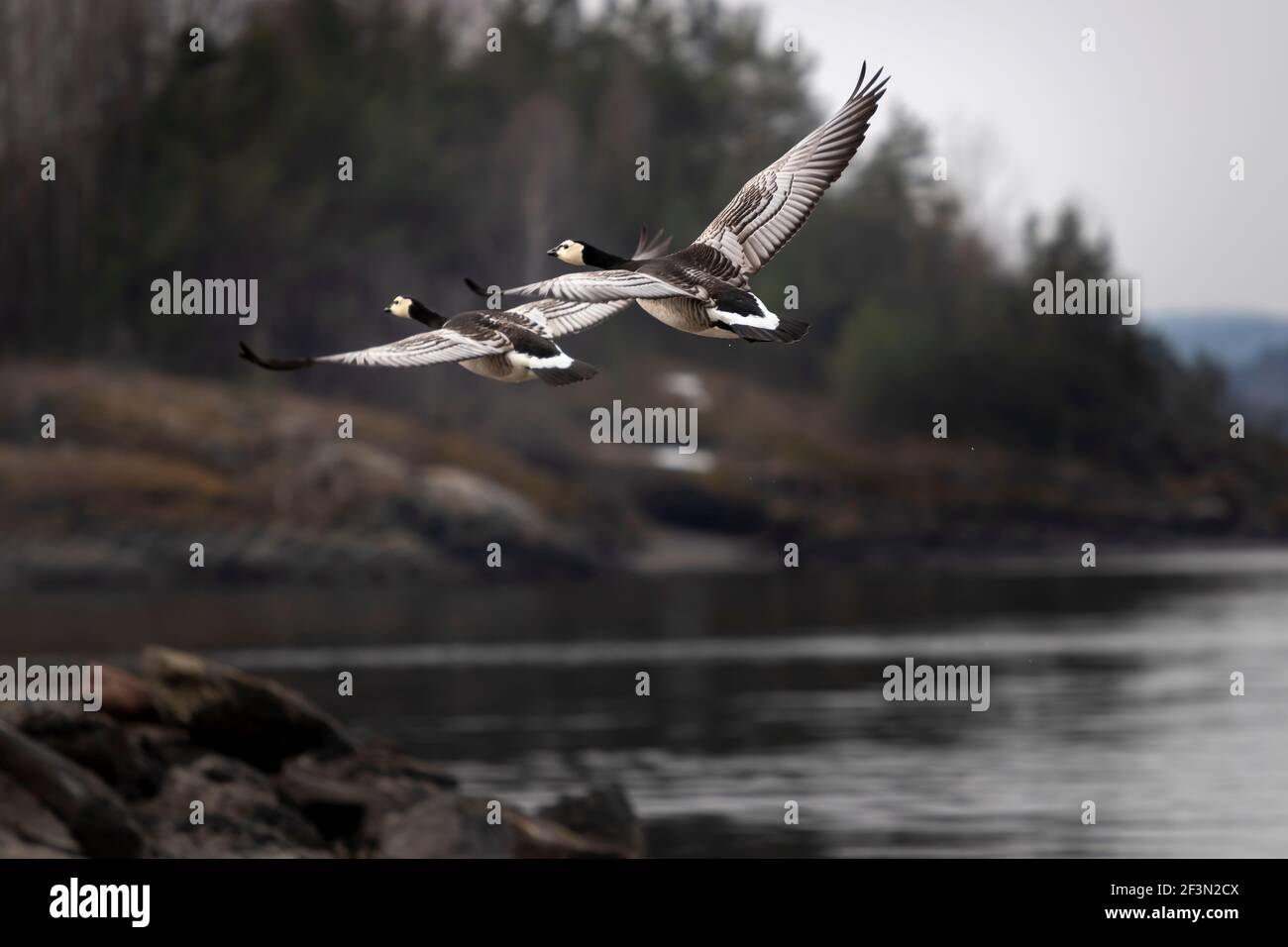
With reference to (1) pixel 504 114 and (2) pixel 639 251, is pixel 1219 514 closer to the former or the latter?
(1) pixel 504 114

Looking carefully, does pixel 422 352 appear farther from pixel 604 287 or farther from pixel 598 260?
pixel 598 260

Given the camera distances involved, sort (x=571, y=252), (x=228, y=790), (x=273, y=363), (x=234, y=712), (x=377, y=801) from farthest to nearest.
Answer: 1. (x=234, y=712)
2. (x=377, y=801)
3. (x=228, y=790)
4. (x=571, y=252)
5. (x=273, y=363)

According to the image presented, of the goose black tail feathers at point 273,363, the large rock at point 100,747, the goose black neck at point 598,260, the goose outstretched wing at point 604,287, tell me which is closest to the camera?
the goose black tail feathers at point 273,363

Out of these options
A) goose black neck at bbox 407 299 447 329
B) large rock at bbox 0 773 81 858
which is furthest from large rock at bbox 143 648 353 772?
goose black neck at bbox 407 299 447 329

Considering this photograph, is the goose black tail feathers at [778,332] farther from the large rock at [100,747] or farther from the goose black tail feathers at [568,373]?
the large rock at [100,747]

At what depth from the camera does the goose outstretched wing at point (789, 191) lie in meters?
10.6

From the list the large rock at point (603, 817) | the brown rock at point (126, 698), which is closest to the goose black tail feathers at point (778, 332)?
the brown rock at point (126, 698)

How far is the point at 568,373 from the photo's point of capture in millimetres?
10008

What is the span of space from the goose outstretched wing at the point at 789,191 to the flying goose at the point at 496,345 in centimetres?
91

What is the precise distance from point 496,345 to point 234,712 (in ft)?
57.7

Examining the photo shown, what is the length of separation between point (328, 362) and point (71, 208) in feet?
322

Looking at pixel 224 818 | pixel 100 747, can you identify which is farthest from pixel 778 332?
pixel 100 747
